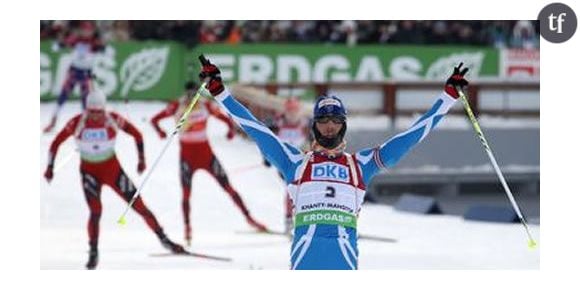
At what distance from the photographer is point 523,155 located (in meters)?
19.7

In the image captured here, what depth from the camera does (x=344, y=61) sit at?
24.7 meters

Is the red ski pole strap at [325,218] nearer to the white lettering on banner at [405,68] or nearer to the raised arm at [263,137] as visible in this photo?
the raised arm at [263,137]

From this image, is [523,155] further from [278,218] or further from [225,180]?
[225,180]

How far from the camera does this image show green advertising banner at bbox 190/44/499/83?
2405 centimetres

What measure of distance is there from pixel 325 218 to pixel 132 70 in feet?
58.4

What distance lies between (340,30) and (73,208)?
9.88 meters

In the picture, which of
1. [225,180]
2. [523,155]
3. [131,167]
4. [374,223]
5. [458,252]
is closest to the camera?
[458,252]

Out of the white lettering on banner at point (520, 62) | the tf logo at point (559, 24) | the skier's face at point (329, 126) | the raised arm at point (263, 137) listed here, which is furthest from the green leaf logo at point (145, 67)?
the skier's face at point (329, 126)

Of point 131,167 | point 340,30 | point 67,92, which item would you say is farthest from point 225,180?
point 340,30

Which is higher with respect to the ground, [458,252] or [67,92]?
[67,92]

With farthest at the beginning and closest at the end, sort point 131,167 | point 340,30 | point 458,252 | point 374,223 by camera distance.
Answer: point 340,30, point 131,167, point 374,223, point 458,252
